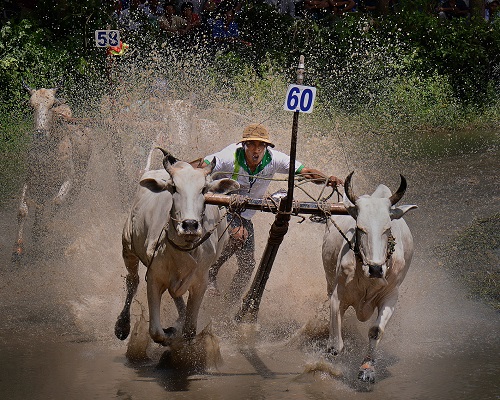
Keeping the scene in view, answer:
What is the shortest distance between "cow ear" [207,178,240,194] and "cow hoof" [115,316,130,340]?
133 cm

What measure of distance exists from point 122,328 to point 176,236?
1.22 m

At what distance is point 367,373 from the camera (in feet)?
22.4

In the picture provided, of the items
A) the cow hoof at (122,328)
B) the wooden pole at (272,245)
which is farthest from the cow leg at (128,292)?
the wooden pole at (272,245)

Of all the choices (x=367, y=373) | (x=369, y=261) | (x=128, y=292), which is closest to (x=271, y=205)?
(x=369, y=261)

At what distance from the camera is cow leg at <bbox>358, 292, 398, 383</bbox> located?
681 cm

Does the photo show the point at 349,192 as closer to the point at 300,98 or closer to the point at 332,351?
the point at 300,98

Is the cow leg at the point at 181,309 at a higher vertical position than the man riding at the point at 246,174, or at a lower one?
lower

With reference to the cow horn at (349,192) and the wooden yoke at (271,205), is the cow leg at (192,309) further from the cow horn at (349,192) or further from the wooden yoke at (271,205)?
the cow horn at (349,192)

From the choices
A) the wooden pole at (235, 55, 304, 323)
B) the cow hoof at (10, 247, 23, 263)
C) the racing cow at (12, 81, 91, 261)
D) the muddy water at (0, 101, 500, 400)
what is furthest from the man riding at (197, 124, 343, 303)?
the racing cow at (12, 81, 91, 261)

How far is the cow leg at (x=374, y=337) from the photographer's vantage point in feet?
22.4

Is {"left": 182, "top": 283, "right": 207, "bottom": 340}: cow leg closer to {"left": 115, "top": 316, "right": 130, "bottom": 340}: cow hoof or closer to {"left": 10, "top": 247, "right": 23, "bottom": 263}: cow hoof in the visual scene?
{"left": 115, "top": 316, "right": 130, "bottom": 340}: cow hoof

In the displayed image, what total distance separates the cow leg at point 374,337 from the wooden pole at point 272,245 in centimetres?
88

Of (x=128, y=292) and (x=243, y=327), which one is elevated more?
(x=128, y=292)

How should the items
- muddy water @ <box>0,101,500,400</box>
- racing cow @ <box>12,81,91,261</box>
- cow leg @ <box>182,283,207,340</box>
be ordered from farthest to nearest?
racing cow @ <box>12,81,91,261</box>
cow leg @ <box>182,283,207,340</box>
muddy water @ <box>0,101,500,400</box>
